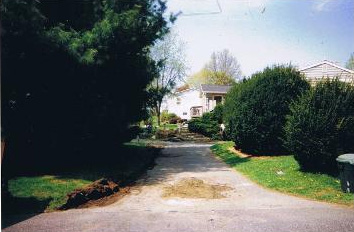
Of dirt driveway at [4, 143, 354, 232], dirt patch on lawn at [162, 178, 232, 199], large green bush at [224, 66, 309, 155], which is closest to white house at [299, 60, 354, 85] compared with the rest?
large green bush at [224, 66, 309, 155]

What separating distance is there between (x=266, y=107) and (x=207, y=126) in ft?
55.4

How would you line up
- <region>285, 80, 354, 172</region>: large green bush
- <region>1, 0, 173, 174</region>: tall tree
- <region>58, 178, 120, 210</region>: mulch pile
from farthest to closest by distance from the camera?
<region>285, 80, 354, 172</region>: large green bush → <region>1, 0, 173, 174</region>: tall tree → <region>58, 178, 120, 210</region>: mulch pile

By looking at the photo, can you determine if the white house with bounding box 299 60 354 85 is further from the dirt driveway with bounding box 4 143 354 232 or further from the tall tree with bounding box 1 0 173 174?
the dirt driveway with bounding box 4 143 354 232

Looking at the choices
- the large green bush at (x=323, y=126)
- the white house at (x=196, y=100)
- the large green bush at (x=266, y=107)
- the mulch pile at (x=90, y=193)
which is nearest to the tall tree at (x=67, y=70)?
the mulch pile at (x=90, y=193)

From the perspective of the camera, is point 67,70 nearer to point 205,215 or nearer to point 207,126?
point 205,215

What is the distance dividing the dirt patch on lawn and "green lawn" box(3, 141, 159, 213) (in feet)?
6.90

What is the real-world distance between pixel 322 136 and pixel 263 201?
3.88 metres

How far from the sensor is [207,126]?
107ft

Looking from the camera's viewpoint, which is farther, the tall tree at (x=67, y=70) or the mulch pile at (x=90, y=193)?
the tall tree at (x=67, y=70)

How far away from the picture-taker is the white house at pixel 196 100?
46.0 metres

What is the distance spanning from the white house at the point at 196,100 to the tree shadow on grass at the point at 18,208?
3415 cm

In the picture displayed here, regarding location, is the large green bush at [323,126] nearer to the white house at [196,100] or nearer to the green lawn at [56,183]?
the green lawn at [56,183]

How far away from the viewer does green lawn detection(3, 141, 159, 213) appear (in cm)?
848

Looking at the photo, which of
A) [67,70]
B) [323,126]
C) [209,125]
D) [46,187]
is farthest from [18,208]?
[209,125]
